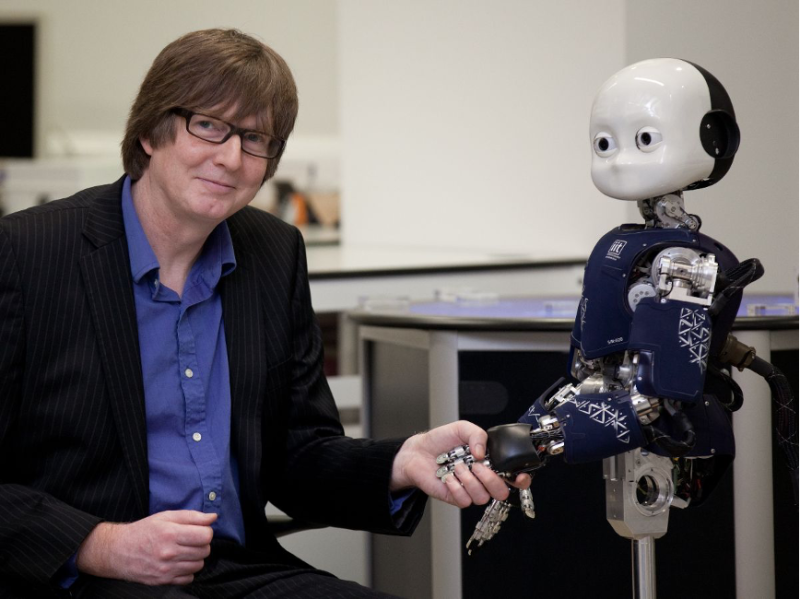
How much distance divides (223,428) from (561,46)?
204 centimetres

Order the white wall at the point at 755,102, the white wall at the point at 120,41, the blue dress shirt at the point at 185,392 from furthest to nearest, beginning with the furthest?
the white wall at the point at 120,41, the white wall at the point at 755,102, the blue dress shirt at the point at 185,392

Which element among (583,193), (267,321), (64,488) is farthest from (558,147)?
(64,488)

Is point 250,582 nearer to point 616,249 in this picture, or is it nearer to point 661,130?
point 616,249

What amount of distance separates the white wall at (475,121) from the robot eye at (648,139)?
160 centimetres

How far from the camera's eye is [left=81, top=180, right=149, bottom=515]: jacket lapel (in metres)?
1.15

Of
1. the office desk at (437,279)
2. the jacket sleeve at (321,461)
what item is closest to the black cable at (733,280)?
the jacket sleeve at (321,461)

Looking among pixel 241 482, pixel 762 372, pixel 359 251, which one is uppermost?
pixel 359 251

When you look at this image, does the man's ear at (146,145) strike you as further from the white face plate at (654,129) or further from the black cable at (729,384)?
the black cable at (729,384)

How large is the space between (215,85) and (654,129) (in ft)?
1.68

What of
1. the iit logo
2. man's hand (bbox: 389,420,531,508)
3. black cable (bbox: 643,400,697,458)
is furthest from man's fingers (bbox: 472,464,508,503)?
the iit logo

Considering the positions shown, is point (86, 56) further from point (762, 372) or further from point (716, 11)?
point (762, 372)

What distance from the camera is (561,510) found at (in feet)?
5.46

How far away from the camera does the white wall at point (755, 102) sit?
2410mm

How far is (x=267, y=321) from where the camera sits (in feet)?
4.35
